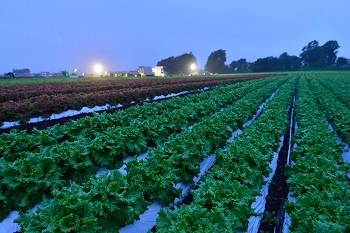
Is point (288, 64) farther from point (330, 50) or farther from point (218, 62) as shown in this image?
point (330, 50)

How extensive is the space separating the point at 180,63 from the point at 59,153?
13264 centimetres

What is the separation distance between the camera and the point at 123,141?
7.90 metres

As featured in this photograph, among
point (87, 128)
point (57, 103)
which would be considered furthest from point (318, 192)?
point (57, 103)

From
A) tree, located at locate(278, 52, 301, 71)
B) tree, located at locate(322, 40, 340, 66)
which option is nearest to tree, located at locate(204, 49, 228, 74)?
tree, located at locate(278, 52, 301, 71)

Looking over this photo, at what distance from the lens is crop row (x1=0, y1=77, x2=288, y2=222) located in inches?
204

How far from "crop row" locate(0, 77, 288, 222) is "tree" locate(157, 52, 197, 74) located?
417 ft

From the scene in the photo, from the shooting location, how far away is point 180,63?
136 metres

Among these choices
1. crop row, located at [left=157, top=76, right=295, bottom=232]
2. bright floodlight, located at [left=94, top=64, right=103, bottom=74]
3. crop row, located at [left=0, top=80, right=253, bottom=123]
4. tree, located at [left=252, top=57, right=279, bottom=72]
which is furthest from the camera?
tree, located at [left=252, top=57, right=279, bottom=72]

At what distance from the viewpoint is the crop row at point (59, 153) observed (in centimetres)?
519

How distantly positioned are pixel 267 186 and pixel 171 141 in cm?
245

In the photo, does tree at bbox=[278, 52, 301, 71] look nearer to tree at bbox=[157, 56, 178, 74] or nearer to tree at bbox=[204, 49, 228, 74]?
tree at bbox=[204, 49, 228, 74]

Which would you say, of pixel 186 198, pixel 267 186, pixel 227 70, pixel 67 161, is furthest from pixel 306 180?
pixel 227 70

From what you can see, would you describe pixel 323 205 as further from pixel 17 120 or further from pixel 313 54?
pixel 313 54

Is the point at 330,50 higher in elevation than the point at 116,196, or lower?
lower
